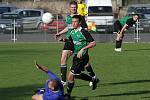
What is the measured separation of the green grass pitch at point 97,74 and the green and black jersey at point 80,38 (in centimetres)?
112

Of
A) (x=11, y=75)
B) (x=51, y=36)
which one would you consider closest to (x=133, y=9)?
(x=51, y=36)

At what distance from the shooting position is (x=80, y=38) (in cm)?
1310

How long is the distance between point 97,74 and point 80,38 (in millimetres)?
4693

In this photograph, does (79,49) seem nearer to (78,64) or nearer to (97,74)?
(78,64)

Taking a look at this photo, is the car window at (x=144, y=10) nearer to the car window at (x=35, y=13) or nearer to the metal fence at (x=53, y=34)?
the metal fence at (x=53, y=34)

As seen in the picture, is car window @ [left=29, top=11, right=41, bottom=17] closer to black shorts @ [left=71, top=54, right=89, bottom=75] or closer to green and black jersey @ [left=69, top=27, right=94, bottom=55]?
green and black jersey @ [left=69, top=27, right=94, bottom=55]

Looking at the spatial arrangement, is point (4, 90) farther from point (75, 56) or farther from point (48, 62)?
point (48, 62)

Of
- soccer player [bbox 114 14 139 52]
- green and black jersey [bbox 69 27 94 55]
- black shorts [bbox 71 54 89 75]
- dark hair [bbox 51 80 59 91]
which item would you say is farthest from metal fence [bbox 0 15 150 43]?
dark hair [bbox 51 80 59 91]

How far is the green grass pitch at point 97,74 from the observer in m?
Result: 13.8

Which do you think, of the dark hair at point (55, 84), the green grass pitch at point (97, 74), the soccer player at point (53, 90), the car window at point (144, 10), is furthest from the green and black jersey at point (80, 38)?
the car window at point (144, 10)

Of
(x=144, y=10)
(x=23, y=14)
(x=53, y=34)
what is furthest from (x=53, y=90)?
(x=144, y=10)

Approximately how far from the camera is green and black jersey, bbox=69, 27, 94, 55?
1295 centimetres

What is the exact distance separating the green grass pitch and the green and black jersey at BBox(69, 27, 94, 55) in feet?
3.68

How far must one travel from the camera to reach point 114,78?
1678 cm
